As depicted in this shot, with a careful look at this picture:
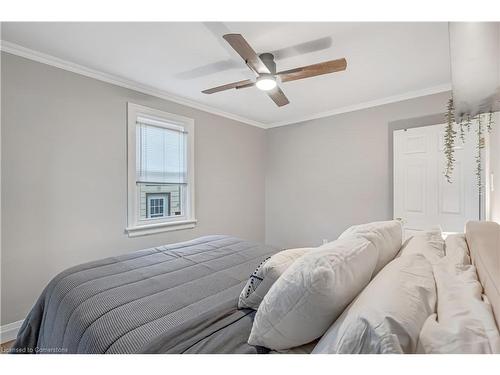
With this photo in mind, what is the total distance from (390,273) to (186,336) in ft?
2.68

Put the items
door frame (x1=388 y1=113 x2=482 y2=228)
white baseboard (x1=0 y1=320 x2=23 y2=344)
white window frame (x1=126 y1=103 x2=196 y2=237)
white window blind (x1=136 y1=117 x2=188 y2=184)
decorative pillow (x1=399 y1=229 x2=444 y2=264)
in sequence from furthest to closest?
white window blind (x1=136 y1=117 x2=188 y2=184) < white window frame (x1=126 y1=103 x2=196 y2=237) < door frame (x1=388 y1=113 x2=482 y2=228) < white baseboard (x1=0 y1=320 x2=23 y2=344) < decorative pillow (x1=399 y1=229 x2=444 y2=264)

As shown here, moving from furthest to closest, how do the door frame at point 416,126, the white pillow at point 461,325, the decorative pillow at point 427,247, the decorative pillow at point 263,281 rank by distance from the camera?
the door frame at point 416,126
the decorative pillow at point 427,247
the decorative pillow at point 263,281
the white pillow at point 461,325

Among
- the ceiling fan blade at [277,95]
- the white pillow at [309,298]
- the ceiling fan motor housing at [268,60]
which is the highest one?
the ceiling fan motor housing at [268,60]

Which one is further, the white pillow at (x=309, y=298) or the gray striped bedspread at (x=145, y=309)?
the gray striped bedspread at (x=145, y=309)

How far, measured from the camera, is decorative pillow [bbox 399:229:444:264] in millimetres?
1330

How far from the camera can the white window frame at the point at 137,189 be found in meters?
2.81

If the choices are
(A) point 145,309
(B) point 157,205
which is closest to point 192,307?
(A) point 145,309

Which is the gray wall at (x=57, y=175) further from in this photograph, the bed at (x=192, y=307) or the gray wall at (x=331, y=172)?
the gray wall at (x=331, y=172)

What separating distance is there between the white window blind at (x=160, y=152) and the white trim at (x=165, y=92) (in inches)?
14.3

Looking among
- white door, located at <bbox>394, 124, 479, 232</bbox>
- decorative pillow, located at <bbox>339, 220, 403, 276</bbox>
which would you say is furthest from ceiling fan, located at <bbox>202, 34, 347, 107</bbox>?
white door, located at <bbox>394, 124, 479, 232</bbox>

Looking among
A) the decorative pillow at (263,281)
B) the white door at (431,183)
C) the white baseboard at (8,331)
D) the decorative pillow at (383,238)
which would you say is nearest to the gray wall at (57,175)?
the white baseboard at (8,331)

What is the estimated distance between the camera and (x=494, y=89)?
113 centimetres

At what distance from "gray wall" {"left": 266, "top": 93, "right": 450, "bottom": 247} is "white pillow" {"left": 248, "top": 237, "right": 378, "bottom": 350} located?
2.83 meters

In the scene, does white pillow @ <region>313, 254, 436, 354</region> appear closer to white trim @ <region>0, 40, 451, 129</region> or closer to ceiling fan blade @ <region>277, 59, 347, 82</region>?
ceiling fan blade @ <region>277, 59, 347, 82</region>
